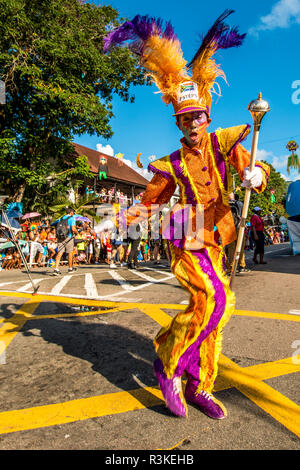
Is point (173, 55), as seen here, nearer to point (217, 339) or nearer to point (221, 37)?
point (221, 37)

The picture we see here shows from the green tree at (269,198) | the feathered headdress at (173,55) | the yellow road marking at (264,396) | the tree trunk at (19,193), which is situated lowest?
the yellow road marking at (264,396)

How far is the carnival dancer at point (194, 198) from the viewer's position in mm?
2082

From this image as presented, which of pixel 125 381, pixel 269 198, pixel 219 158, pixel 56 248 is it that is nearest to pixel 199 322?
pixel 125 381

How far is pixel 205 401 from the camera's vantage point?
6.65 ft

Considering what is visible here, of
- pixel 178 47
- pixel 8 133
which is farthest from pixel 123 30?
pixel 8 133

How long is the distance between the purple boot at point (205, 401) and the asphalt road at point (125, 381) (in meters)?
0.05

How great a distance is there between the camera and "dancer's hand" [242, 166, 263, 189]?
2045mm

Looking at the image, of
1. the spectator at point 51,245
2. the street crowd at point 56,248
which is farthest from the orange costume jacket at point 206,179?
the spectator at point 51,245

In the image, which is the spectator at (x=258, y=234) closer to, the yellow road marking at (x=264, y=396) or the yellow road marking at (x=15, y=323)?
the yellow road marking at (x=15, y=323)

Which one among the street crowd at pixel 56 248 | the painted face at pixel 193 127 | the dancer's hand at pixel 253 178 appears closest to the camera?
the dancer's hand at pixel 253 178

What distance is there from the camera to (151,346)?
3.21 metres

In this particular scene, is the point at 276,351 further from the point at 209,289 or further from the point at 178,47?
the point at 178,47

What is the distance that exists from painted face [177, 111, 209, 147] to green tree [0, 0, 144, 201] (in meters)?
13.9

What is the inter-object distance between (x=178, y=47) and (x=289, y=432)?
2726 millimetres
